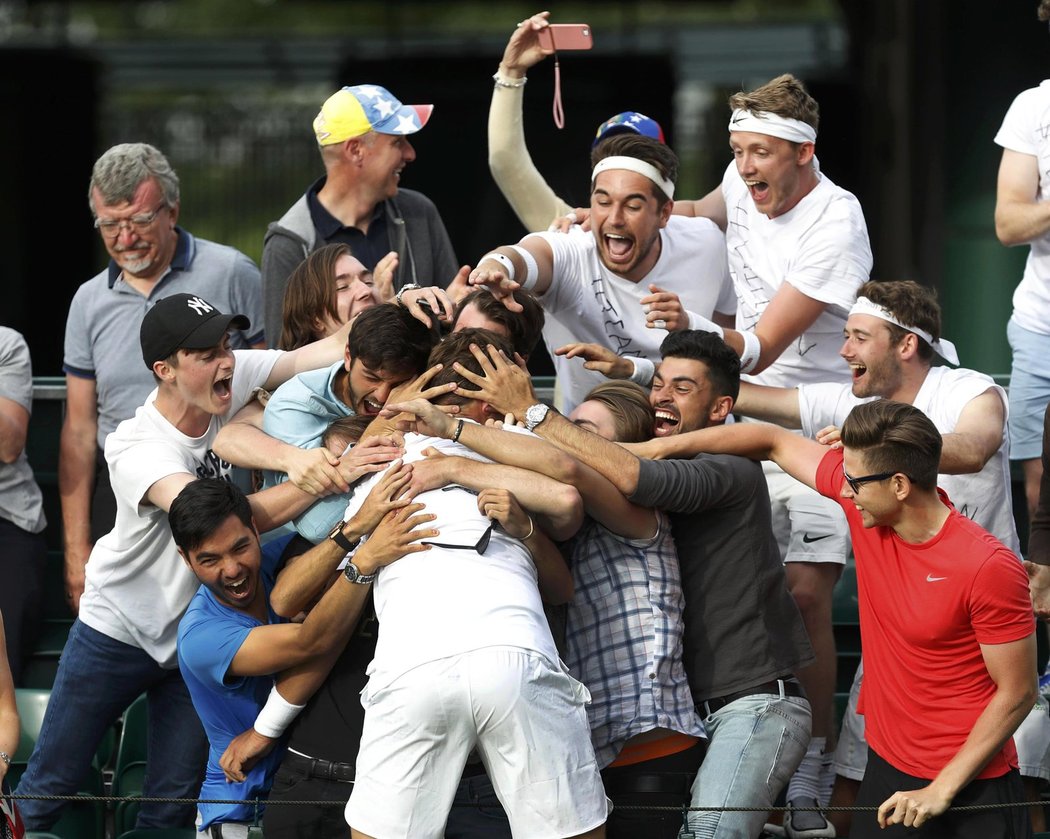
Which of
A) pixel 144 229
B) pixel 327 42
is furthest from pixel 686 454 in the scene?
pixel 327 42

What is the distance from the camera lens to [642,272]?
503 centimetres

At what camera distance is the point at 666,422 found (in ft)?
15.0

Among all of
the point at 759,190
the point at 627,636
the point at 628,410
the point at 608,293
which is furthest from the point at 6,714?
the point at 759,190

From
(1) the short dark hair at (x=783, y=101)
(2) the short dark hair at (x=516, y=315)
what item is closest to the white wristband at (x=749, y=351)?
(2) the short dark hair at (x=516, y=315)

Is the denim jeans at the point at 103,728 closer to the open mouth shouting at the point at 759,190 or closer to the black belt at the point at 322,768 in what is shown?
the black belt at the point at 322,768

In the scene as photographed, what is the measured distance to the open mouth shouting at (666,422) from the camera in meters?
4.55

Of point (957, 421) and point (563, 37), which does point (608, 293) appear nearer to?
point (563, 37)

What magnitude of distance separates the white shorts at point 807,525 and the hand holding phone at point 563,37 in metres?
1.54

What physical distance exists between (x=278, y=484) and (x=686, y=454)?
1.10m

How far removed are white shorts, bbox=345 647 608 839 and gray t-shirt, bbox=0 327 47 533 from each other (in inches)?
85.4

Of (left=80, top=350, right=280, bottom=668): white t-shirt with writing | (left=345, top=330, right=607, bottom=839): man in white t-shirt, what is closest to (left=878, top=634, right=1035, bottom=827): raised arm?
(left=345, top=330, right=607, bottom=839): man in white t-shirt

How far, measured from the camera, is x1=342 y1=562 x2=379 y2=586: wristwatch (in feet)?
13.0

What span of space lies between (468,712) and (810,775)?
1.54 metres

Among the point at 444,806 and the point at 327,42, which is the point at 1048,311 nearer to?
the point at 444,806
